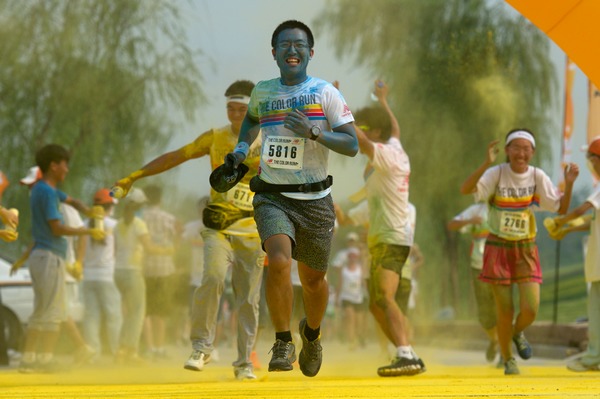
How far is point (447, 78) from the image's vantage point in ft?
55.0

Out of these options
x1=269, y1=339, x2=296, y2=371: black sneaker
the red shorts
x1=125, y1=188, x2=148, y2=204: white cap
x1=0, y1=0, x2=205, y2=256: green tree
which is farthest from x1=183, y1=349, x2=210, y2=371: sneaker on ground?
x1=0, y1=0, x2=205, y2=256: green tree

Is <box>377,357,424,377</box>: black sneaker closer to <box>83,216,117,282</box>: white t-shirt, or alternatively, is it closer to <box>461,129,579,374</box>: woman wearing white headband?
<box>461,129,579,374</box>: woman wearing white headband

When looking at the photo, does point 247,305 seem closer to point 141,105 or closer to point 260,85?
point 260,85

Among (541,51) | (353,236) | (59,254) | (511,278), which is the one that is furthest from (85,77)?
(511,278)

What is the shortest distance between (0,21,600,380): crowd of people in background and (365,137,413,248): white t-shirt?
0.01 m

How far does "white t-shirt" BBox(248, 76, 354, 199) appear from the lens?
22.4 ft

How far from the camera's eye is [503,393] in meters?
6.98

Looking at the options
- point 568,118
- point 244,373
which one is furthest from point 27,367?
point 568,118

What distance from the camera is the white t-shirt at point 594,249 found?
34.9 feet

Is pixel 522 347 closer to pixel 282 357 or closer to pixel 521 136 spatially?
pixel 521 136

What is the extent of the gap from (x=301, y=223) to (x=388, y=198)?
305 cm

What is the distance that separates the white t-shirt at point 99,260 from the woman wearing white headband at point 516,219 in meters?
4.54

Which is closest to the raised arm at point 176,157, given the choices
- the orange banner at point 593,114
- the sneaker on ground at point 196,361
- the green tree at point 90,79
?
the sneaker on ground at point 196,361

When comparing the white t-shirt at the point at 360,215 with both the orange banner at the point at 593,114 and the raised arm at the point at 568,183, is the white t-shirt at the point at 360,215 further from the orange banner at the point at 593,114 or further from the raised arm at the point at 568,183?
the raised arm at the point at 568,183
